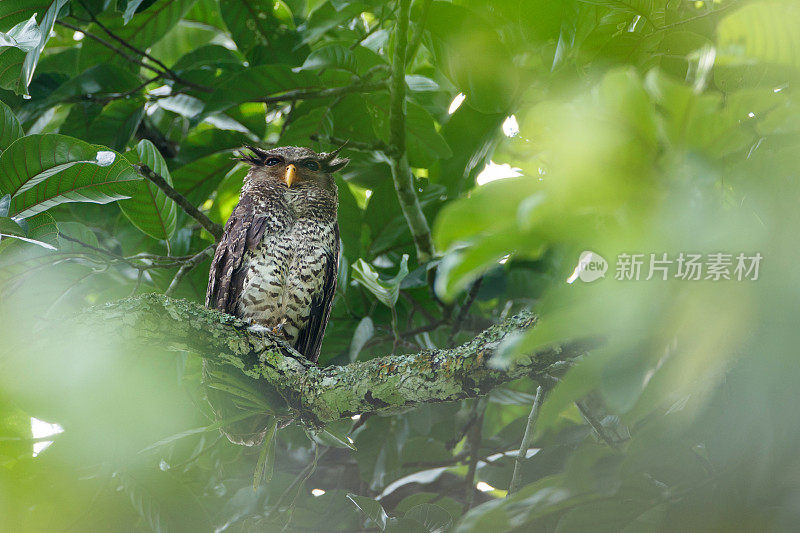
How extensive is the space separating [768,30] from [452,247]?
44 cm

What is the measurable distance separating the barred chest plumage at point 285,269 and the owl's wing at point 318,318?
1 centimetres

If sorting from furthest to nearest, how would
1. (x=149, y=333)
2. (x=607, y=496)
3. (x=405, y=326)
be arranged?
(x=405, y=326) < (x=149, y=333) < (x=607, y=496)

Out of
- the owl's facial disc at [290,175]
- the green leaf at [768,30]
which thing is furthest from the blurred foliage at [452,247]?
the owl's facial disc at [290,175]

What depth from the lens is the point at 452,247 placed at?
908 mm

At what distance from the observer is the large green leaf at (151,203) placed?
6.67 feet

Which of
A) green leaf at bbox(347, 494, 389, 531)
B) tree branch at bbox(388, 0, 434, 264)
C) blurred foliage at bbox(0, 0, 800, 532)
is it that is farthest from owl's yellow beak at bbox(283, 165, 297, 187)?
green leaf at bbox(347, 494, 389, 531)

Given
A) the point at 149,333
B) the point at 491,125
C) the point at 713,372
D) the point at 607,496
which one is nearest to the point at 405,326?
the point at 491,125

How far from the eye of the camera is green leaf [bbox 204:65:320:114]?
89.0 inches

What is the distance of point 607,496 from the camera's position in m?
0.90

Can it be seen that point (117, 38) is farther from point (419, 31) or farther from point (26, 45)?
→ point (419, 31)

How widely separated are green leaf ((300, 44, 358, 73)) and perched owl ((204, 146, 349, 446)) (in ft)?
1.33

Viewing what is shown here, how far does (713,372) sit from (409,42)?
64.5 inches

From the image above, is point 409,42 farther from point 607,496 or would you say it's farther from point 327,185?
point 607,496

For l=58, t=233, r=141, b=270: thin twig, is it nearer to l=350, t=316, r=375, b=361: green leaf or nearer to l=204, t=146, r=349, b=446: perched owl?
l=204, t=146, r=349, b=446: perched owl
